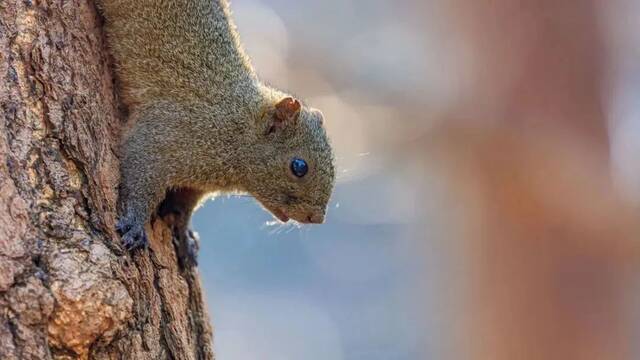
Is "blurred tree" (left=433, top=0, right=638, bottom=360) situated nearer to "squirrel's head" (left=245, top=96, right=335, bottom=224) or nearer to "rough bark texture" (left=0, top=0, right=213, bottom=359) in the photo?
"squirrel's head" (left=245, top=96, right=335, bottom=224)

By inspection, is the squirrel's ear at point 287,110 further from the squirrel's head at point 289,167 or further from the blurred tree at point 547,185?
the blurred tree at point 547,185

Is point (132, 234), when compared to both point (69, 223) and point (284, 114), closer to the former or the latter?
point (69, 223)

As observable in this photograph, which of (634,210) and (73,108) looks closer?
(73,108)

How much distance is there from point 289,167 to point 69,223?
1.46m

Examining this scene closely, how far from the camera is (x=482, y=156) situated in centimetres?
715

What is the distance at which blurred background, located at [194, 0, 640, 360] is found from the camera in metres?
6.76

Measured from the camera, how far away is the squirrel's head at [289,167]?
3855 millimetres

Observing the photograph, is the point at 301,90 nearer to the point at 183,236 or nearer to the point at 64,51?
the point at 183,236

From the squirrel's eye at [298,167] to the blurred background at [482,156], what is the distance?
6.45ft

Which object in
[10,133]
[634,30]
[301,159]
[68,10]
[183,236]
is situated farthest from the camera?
[634,30]

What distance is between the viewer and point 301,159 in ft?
12.8

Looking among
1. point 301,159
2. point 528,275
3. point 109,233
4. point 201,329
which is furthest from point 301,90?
point 109,233

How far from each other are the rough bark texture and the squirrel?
18cm

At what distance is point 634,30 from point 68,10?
5.38 meters
